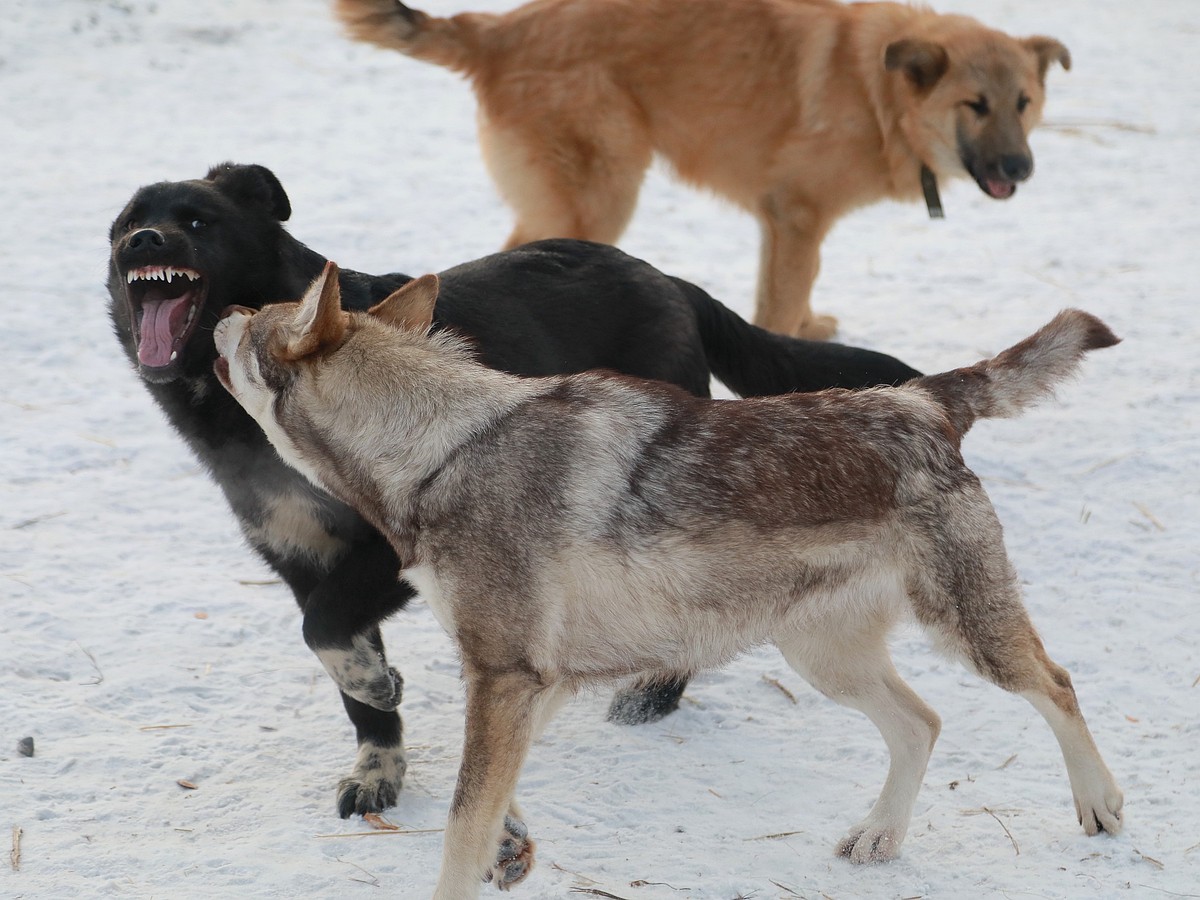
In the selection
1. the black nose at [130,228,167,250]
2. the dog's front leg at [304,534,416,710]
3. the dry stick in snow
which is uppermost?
the black nose at [130,228,167,250]

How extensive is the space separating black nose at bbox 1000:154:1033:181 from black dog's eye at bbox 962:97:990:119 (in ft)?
0.95

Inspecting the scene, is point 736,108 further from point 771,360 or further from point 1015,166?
point 771,360

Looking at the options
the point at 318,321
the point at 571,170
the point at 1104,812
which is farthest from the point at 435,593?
the point at 571,170

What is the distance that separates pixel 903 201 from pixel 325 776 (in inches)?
200

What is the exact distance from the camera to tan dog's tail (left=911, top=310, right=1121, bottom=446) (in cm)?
376

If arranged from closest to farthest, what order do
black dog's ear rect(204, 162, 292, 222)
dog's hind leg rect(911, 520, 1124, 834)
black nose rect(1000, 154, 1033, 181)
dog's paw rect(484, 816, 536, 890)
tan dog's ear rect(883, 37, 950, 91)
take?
dog's hind leg rect(911, 520, 1124, 834) < dog's paw rect(484, 816, 536, 890) < black dog's ear rect(204, 162, 292, 222) < tan dog's ear rect(883, 37, 950, 91) < black nose rect(1000, 154, 1033, 181)

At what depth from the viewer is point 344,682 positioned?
3992 mm

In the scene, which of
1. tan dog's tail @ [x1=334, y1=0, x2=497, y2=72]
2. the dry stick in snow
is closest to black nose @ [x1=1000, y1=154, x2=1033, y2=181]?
tan dog's tail @ [x1=334, y1=0, x2=497, y2=72]

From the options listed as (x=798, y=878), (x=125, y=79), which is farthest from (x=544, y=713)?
(x=125, y=79)

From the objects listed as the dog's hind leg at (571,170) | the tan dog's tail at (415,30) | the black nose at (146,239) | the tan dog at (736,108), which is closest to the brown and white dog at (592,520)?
the black nose at (146,239)

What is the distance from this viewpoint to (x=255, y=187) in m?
4.43

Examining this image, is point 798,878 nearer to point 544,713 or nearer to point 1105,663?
point 544,713

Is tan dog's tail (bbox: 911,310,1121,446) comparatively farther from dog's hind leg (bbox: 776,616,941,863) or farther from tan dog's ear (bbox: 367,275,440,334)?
tan dog's ear (bbox: 367,275,440,334)

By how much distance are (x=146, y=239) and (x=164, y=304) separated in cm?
24
